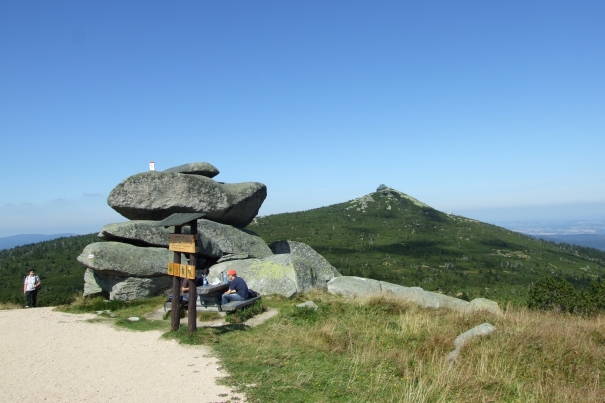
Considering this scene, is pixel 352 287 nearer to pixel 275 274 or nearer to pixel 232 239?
pixel 275 274

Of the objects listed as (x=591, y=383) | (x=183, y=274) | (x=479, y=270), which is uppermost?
(x=183, y=274)

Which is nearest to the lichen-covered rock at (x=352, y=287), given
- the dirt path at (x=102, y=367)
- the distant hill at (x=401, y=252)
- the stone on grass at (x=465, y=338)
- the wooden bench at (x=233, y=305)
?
the wooden bench at (x=233, y=305)

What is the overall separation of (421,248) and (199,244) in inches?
2452

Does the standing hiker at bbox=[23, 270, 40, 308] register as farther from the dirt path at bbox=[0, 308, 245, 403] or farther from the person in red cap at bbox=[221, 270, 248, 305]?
the person in red cap at bbox=[221, 270, 248, 305]

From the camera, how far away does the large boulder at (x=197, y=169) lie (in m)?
22.8

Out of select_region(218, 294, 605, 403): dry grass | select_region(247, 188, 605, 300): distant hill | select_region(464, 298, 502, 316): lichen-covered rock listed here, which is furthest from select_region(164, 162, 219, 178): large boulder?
select_region(247, 188, 605, 300): distant hill

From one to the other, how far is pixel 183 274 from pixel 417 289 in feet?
37.9

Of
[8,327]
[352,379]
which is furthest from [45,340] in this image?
[352,379]

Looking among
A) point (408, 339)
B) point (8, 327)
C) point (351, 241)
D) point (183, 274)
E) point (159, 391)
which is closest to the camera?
point (159, 391)

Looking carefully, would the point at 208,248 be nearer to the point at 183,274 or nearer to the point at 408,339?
the point at 183,274

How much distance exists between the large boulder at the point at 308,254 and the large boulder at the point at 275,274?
12.2 ft

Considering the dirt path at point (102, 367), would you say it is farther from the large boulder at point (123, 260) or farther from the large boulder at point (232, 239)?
the large boulder at point (232, 239)

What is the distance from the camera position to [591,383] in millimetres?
8461

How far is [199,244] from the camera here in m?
19.7
